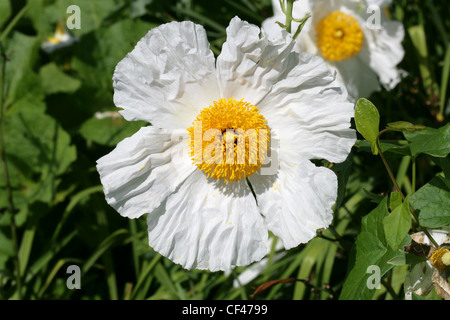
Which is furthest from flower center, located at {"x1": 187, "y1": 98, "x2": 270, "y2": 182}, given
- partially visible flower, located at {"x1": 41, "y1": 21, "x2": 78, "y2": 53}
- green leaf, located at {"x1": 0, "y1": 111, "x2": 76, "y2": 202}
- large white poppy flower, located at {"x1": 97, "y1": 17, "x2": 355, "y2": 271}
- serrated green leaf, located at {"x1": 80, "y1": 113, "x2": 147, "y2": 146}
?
partially visible flower, located at {"x1": 41, "y1": 21, "x2": 78, "y2": 53}

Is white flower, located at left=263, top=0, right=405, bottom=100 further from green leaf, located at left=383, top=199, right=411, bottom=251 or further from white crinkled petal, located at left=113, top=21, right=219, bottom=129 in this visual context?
green leaf, located at left=383, top=199, right=411, bottom=251

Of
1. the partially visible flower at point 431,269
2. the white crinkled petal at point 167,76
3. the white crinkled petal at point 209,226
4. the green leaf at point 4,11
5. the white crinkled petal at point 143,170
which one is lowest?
the partially visible flower at point 431,269

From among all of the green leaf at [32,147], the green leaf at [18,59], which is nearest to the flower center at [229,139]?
the green leaf at [32,147]

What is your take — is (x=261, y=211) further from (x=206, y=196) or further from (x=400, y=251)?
(x=400, y=251)

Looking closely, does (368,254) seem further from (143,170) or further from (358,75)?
(358,75)

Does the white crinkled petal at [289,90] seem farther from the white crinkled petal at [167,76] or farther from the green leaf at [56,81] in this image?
the green leaf at [56,81]

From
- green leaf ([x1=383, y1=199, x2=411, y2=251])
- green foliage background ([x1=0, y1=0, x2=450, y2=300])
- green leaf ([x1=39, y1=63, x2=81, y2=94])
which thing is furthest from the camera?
green leaf ([x1=39, y1=63, x2=81, y2=94])

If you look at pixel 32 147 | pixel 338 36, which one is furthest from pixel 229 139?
pixel 32 147
